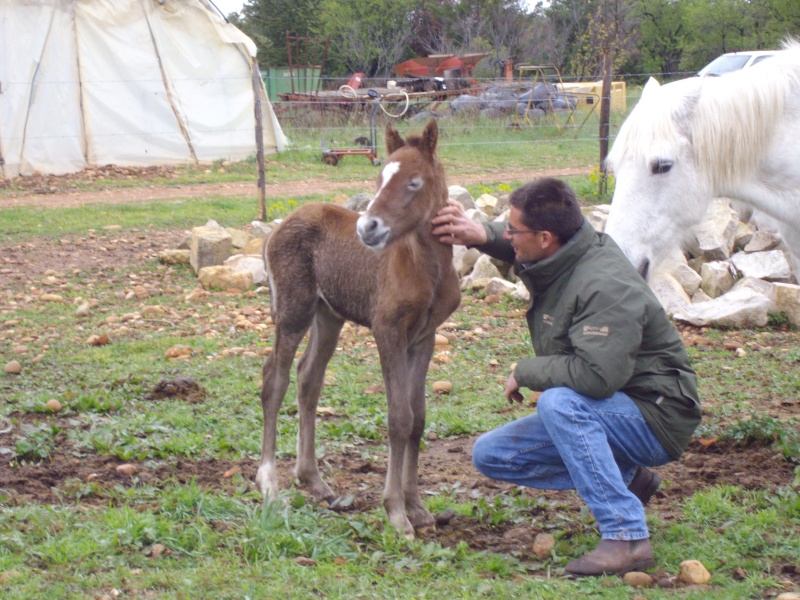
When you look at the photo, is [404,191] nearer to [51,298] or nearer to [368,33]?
[51,298]

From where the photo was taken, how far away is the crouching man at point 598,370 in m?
3.68

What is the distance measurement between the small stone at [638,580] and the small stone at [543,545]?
43 centimetres

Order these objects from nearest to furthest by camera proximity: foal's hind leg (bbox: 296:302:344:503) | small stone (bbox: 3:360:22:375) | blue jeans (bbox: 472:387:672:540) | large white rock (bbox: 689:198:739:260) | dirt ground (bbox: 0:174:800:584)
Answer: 1. blue jeans (bbox: 472:387:672:540)
2. dirt ground (bbox: 0:174:800:584)
3. foal's hind leg (bbox: 296:302:344:503)
4. small stone (bbox: 3:360:22:375)
5. large white rock (bbox: 689:198:739:260)

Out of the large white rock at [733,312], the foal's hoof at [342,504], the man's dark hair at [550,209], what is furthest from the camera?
the large white rock at [733,312]

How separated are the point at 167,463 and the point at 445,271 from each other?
2054 millimetres

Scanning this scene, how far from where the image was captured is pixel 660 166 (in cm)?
492

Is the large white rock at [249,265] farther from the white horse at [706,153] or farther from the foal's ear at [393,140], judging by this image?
the foal's ear at [393,140]

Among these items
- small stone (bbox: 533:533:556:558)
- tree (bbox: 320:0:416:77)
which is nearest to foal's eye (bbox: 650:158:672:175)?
small stone (bbox: 533:533:556:558)

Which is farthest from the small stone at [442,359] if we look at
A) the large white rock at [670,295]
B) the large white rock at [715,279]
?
the large white rock at [715,279]

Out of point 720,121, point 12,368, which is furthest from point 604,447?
point 12,368

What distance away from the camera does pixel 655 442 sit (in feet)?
12.9

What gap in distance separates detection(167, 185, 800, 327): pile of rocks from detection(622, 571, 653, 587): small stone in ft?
15.9

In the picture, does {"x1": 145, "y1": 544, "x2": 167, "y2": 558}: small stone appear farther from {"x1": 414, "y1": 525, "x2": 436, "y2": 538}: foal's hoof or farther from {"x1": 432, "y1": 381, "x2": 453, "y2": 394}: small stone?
{"x1": 432, "y1": 381, "x2": 453, "y2": 394}: small stone

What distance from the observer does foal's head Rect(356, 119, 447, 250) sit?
3.90 meters
